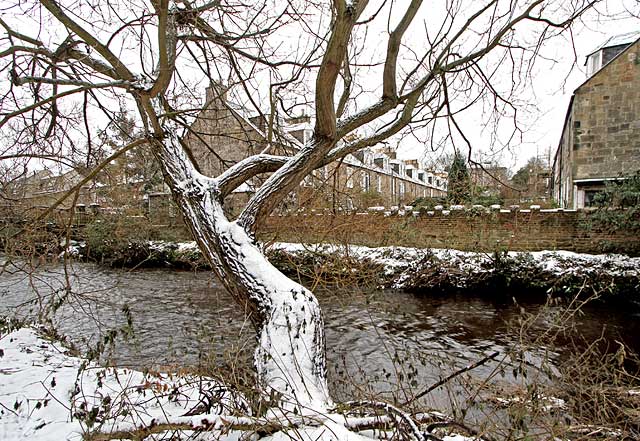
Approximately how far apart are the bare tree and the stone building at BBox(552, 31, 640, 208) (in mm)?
10253

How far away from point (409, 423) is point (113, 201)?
1326cm

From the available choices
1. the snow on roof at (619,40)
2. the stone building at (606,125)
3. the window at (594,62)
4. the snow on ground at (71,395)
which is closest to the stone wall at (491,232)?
the stone building at (606,125)

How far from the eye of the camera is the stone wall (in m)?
10.3

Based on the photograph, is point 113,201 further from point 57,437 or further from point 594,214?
point 594,214

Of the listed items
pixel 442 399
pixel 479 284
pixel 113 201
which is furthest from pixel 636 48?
pixel 113 201

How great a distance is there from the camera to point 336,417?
2.30 m

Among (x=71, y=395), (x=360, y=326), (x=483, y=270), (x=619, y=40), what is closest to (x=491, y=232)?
(x=483, y=270)

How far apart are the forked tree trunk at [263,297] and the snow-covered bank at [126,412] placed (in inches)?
6.9

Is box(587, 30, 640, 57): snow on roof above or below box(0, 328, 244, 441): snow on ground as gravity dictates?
above

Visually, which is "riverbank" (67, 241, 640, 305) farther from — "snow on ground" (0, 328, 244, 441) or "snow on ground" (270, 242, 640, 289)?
"snow on ground" (0, 328, 244, 441)

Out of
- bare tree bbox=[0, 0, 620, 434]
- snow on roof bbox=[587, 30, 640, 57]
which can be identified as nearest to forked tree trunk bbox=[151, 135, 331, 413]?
bare tree bbox=[0, 0, 620, 434]

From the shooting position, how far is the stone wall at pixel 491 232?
1031 cm

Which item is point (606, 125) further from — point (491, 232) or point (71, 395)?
point (71, 395)

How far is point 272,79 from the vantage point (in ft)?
16.4
